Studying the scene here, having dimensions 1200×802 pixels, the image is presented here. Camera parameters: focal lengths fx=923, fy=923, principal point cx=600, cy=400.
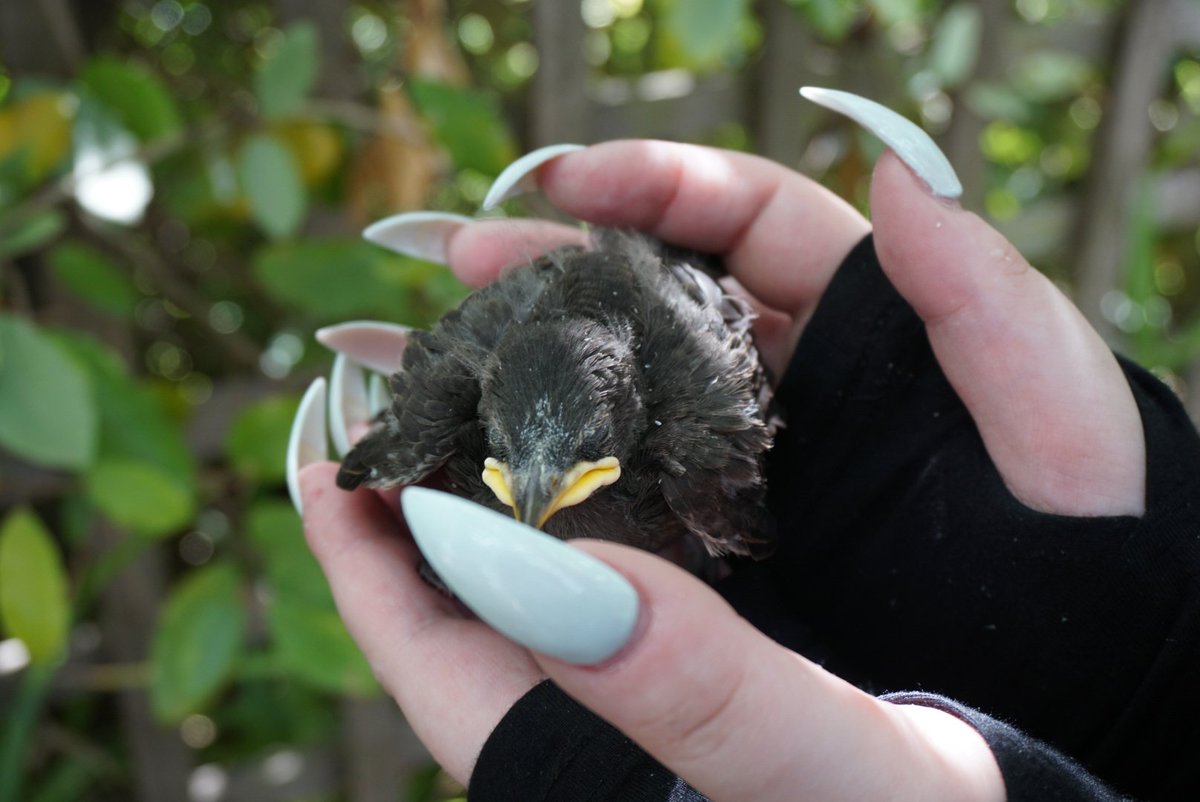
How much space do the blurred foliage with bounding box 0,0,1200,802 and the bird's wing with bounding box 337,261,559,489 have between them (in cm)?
31

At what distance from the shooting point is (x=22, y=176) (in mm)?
1346

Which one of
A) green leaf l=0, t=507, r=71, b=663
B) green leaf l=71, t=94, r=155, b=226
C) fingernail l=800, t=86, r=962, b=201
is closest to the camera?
fingernail l=800, t=86, r=962, b=201

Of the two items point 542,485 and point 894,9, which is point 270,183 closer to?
point 542,485

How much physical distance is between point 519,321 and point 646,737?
1.78 feet

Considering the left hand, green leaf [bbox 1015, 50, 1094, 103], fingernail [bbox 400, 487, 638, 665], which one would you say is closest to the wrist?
the left hand

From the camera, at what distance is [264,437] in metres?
1.48

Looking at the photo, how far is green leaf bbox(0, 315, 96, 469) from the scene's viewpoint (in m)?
1.14

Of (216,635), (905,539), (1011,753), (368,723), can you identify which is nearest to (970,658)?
(905,539)

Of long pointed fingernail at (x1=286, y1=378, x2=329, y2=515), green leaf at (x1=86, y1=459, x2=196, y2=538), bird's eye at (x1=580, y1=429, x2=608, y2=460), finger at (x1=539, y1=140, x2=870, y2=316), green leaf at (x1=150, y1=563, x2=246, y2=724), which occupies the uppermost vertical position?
finger at (x1=539, y1=140, x2=870, y2=316)

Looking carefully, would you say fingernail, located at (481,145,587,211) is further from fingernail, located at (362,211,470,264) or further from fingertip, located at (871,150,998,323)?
fingertip, located at (871,150,998,323)

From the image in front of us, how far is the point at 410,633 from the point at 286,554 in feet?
1.69

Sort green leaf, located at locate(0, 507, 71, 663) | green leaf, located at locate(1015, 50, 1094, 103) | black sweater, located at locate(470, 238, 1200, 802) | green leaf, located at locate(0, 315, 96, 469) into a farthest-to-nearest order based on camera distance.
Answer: green leaf, located at locate(1015, 50, 1094, 103), green leaf, located at locate(0, 507, 71, 663), green leaf, located at locate(0, 315, 96, 469), black sweater, located at locate(470, 238, 1200, 802)

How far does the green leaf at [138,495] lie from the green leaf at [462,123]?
664 mm

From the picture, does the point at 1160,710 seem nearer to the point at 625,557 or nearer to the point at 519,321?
the point at 625,557
